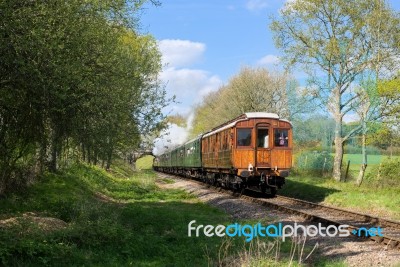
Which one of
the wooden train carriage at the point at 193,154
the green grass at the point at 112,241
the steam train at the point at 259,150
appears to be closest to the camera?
the green grass at the point at 112,241

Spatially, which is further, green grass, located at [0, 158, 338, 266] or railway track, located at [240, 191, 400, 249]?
railway track, located at [240, 191, 400, 249]

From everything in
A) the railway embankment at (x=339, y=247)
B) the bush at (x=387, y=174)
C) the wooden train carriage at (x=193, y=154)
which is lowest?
the railway embankment at (x=339, y=247)

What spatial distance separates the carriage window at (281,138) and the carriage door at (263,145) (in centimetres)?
29

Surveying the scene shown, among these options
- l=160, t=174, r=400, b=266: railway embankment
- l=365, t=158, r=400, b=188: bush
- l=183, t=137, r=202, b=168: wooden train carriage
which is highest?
l=183, t=137, r=202, b=168: wooden train carriage

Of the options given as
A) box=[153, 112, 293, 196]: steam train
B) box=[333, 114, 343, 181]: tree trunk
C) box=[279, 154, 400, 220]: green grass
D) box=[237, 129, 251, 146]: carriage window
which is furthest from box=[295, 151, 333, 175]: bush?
box=[237, 129, 251, 146]: carriage window

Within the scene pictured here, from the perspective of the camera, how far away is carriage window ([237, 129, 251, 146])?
819 inches

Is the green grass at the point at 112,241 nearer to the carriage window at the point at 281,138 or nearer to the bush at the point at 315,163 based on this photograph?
the carriage window at the point at 281,138

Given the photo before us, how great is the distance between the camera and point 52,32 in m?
9.51

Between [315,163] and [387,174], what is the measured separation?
408 inches

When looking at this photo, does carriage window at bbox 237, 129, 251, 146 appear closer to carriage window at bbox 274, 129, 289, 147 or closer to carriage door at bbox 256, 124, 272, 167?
carriage door at bbox 256, 124, 272, 167

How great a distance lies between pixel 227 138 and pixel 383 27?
43.5 ft

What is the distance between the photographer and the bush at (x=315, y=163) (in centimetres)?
3572

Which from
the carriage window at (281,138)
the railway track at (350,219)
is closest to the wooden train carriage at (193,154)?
Result: the carriage window at (281,138)

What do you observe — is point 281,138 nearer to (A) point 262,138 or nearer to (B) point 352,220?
(A) point 262,138
